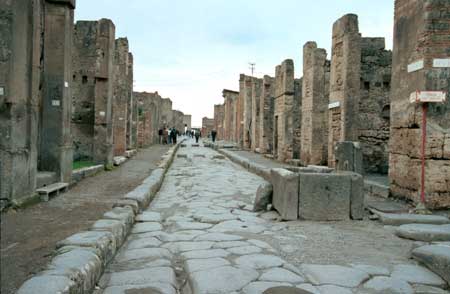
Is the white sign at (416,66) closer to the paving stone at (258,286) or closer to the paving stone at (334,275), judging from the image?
the paving stone at (334,275)

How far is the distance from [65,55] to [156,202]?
4027 millimetres

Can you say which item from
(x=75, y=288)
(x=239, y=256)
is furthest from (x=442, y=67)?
(x=75, y=288)

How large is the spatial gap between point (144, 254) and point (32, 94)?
4.49m

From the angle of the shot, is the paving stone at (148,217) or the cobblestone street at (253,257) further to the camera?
the paving stone at (148,217)

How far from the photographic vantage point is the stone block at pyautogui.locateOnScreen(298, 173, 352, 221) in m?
6.71

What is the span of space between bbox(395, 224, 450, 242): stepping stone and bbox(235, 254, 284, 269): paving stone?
2099 millimetres

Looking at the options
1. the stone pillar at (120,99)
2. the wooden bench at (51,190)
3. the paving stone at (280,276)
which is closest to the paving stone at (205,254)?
the paving stone at (280,276)

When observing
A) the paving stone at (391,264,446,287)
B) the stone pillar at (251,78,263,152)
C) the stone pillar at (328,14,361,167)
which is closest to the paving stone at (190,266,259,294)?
the paving stone at (391,264,446,287)

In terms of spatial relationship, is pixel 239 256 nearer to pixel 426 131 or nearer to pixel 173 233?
pixel 173 233

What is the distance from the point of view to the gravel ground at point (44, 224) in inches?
155

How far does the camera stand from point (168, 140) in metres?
38.9

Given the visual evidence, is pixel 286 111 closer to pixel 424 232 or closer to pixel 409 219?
pixel 409 219

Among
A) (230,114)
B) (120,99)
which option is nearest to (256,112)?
(120,99)

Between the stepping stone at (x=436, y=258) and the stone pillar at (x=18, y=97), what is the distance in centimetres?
597
